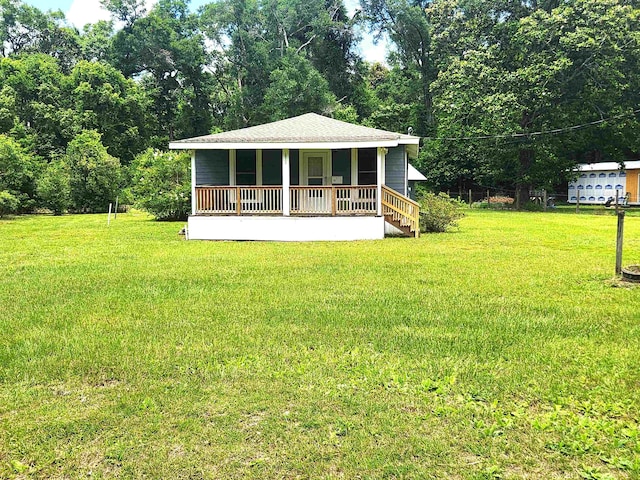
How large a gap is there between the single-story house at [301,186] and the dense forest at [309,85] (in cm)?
692

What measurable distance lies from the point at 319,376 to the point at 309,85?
1432 inches

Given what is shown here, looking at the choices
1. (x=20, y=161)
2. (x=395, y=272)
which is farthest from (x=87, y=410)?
(x=20, y=161)

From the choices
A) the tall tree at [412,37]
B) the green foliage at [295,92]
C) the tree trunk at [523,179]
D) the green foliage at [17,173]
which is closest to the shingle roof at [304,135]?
the green foliage at [17,173]

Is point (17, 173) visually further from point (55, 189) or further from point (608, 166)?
point (608, 166)

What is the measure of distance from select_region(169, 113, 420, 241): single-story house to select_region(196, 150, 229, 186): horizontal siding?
3 cm

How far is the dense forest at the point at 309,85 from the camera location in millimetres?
26688

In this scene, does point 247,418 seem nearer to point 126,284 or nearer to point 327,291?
point 327,291

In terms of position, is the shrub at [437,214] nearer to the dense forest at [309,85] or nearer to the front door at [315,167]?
the front door at [315,167]

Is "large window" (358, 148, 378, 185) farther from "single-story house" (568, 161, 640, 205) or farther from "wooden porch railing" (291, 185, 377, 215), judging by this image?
"single-story house" (568, 161, 640, 205)

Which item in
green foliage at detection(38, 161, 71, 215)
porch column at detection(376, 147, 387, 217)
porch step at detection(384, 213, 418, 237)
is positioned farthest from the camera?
green foliage at detection(38, 161, 71, 215)

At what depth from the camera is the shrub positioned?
15875 mm

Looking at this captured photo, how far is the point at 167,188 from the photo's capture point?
73.2ft

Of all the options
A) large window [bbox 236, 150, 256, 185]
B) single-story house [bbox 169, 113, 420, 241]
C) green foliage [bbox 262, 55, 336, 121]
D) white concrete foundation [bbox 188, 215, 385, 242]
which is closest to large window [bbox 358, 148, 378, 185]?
single-story house [bbox 169, 113, 420, 241]

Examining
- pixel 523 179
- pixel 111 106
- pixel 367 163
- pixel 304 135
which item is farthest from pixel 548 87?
pixel 111 106
